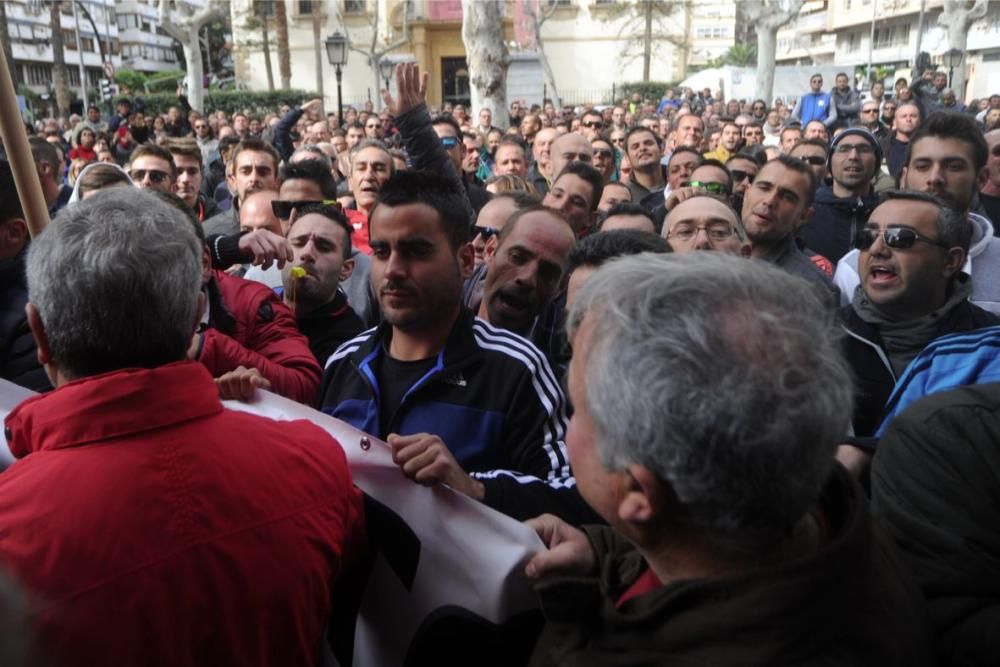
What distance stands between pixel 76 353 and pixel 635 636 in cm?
106

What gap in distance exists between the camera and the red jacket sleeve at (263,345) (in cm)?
255

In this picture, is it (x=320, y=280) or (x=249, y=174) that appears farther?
(x=249, y=174)

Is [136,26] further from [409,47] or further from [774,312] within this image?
[774,312]

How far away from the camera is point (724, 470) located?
3.60ft

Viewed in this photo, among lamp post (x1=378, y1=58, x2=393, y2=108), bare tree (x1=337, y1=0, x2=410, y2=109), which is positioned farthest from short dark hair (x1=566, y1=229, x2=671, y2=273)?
bare tree (x1=337, y1=0, x2=410, y2=109)

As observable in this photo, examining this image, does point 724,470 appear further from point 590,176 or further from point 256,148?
point 256,148

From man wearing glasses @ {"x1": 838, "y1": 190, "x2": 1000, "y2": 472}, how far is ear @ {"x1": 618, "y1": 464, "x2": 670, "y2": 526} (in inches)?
75.9

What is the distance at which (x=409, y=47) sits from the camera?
45094 millimetres

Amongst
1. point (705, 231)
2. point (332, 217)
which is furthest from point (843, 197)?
point (332, 217)

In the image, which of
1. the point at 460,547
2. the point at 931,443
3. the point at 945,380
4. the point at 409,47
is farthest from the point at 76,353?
the point at 409,47

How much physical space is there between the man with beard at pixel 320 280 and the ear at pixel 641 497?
7.46 ft

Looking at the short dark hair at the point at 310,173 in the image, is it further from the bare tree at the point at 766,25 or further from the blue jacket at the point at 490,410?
the bare tree at the point at 766,25

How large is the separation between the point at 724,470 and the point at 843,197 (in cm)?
543

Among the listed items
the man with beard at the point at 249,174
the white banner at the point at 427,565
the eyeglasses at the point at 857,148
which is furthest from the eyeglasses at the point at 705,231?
the man with beard at the point at 249,174
